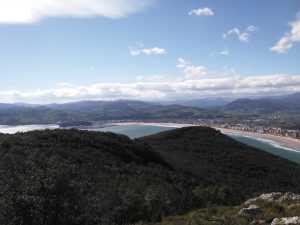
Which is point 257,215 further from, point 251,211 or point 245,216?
point 251,211

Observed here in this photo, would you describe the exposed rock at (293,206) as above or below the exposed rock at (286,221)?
below

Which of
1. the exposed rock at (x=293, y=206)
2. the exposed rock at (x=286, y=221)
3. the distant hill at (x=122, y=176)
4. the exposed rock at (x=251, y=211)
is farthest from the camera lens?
the distant hill at (x=122, y=176)

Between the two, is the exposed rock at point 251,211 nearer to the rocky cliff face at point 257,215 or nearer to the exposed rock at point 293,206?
the rocky cliff face at point 257,215

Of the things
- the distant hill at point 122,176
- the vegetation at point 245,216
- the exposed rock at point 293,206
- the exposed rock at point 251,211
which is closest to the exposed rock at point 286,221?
the vegetation at point 245,216

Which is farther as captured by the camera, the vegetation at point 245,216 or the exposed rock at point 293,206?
the exposed rock at point 293,206

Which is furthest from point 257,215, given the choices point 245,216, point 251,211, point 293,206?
point 293,206

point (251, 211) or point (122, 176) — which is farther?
point (122, 176)

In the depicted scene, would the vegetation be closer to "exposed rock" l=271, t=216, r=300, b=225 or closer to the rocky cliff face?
the rocky cliff face

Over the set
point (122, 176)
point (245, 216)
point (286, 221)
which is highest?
point (286, 221)
